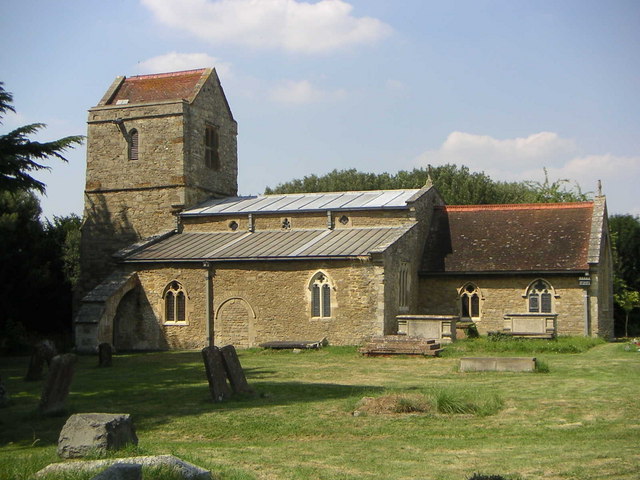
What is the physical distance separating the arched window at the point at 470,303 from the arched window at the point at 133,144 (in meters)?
15.7

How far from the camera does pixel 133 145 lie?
3666 centimetres

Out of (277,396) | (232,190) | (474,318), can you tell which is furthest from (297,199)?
(277,396)

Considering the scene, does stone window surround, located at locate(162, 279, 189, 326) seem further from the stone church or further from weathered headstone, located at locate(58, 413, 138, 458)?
weathered headstone, located at locate(58, 413, 138, 458)

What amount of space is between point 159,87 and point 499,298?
60.3 feet

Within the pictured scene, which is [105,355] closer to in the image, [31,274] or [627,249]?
[31,274]

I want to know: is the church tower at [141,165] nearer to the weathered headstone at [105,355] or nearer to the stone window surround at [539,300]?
the weathered headstone at [105,355]

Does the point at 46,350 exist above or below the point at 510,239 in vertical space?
below

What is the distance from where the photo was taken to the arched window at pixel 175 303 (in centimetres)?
3136

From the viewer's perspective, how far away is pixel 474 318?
31.7 metres

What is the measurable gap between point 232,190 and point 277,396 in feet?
78.7

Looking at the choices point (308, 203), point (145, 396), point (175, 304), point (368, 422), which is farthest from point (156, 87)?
point (368, 422)

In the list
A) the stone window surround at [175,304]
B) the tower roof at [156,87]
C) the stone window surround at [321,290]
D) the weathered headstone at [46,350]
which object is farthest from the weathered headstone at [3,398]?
the tower roof at [156,87]

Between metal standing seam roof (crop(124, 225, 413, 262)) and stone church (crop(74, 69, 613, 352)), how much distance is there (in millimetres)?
108

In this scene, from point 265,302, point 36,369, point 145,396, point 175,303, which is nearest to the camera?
point 145,396
